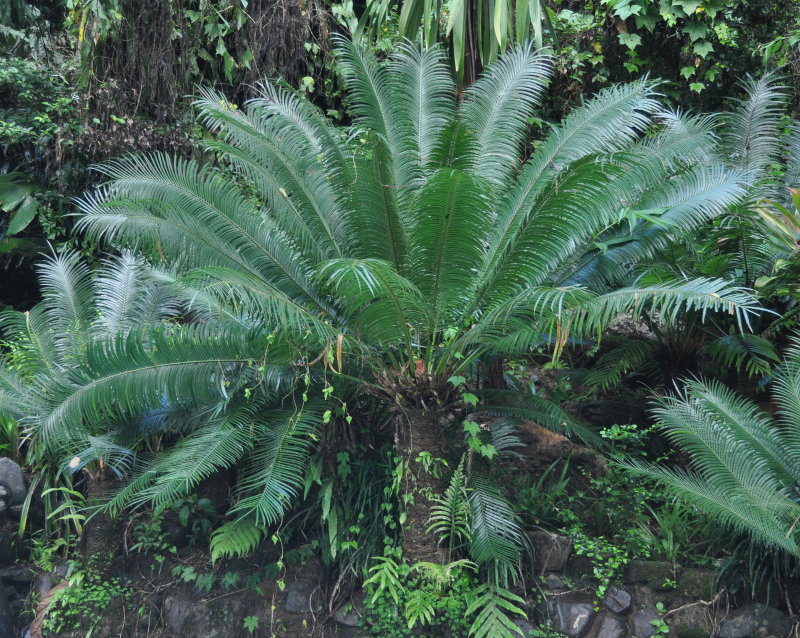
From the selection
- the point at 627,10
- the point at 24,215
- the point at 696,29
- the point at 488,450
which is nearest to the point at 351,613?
the point at 488,450

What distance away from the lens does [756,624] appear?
4535 millimetres

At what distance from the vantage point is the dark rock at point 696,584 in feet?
15.5

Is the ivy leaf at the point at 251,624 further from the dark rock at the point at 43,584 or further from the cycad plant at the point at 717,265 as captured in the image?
the cycad plant at the point at 717,265

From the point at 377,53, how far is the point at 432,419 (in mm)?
4997

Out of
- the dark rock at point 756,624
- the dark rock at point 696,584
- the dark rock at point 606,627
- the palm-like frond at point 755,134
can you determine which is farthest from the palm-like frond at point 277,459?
the palm-like frond at point 755,134

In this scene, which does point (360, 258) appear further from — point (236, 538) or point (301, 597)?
point (301, 597)

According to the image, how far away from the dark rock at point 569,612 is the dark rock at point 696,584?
1.85 ft

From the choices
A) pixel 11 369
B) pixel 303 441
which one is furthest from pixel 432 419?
pixel 11 369

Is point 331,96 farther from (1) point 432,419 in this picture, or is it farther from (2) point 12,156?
(1) point 432,419

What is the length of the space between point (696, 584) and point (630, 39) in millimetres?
5738

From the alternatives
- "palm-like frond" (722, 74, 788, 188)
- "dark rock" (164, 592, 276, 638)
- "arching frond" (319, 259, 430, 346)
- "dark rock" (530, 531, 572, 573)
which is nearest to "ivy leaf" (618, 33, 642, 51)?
"palm-like frond" (722, 74, 788, 188)

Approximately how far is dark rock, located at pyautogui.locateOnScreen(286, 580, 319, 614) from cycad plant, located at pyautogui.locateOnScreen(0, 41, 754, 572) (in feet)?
2.08

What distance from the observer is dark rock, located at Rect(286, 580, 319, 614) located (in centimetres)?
534

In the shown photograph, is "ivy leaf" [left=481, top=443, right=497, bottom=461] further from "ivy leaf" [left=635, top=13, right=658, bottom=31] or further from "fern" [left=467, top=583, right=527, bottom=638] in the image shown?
"ivy leaf" [left=635, top=13, right=658, bottom=31]
